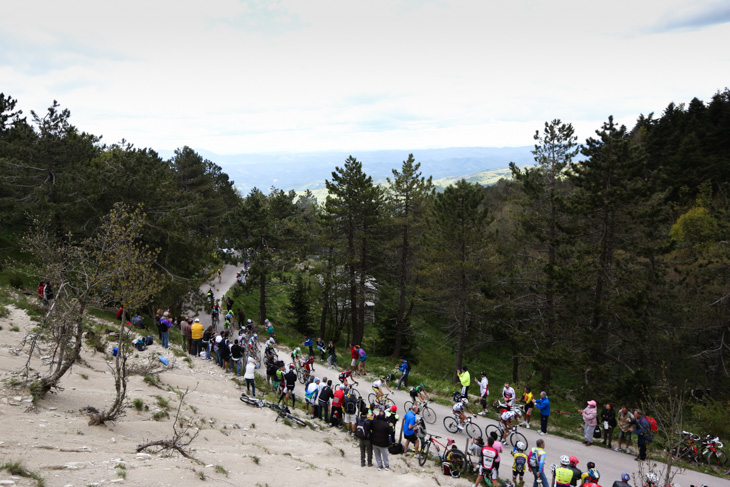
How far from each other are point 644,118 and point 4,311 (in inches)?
3023

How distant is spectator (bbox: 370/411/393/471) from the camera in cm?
1281

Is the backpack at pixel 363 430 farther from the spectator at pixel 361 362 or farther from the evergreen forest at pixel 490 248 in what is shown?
the evergreen forest at pixel 490 248

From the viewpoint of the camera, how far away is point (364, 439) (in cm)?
1304

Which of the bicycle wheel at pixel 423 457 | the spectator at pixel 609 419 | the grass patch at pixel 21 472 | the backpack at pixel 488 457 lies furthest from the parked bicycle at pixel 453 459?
the grass patch at pixel 21 472

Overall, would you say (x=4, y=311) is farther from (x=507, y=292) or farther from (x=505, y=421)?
(x=507, y=292)

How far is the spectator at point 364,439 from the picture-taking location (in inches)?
508

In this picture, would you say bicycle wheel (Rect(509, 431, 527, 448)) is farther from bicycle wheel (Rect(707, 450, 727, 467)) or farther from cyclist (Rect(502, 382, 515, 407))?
bicycle wheel (Rect(707, 450, 727, 467))

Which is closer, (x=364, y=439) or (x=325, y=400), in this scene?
(x=364, y=439)

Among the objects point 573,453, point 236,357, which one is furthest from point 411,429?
point 236,357

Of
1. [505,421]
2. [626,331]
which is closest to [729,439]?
[626,331]

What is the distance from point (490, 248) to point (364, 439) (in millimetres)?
17704

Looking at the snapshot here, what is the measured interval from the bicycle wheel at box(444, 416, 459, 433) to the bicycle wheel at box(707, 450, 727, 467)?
899 cm

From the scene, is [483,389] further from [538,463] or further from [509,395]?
[538,463]

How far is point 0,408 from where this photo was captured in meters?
10.2
